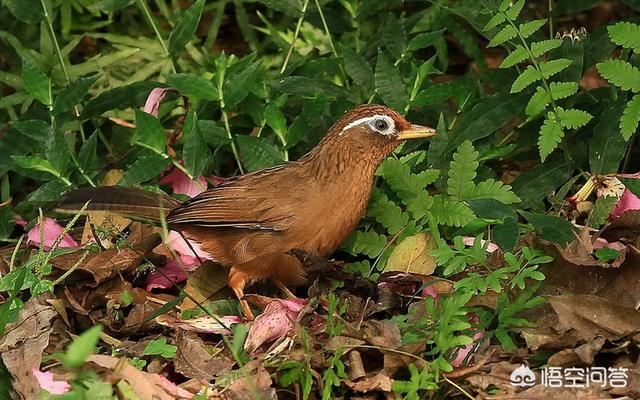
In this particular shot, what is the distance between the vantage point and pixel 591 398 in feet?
12.4

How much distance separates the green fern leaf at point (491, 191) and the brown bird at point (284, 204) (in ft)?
1.13

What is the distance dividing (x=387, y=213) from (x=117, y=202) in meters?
1.17

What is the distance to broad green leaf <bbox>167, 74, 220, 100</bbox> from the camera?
215 inches

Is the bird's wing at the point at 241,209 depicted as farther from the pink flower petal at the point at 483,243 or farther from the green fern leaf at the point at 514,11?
the green fern leaf at the point at 514,11

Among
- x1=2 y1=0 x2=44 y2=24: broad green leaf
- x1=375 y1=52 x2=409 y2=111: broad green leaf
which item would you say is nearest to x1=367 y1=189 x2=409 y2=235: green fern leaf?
x1=375 y1=52 x2=409 y2=111: broad green leaf

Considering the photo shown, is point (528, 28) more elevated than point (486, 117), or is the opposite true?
point (528, 28)

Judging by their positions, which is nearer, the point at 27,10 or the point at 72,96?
the point at 72,96

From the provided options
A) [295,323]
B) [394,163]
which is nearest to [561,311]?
[295,323]

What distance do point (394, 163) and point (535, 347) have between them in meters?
1.39

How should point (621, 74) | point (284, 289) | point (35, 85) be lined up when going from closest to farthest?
point (621, 74) < point (284, 289) < point (35, 85)

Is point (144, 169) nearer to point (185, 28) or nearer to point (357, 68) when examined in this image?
point (185, 28)

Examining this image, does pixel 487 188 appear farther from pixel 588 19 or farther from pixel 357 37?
pixel 588 19

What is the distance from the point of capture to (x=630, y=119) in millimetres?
4656

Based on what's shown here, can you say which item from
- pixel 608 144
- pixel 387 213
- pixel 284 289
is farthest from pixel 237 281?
pixel 608 144
